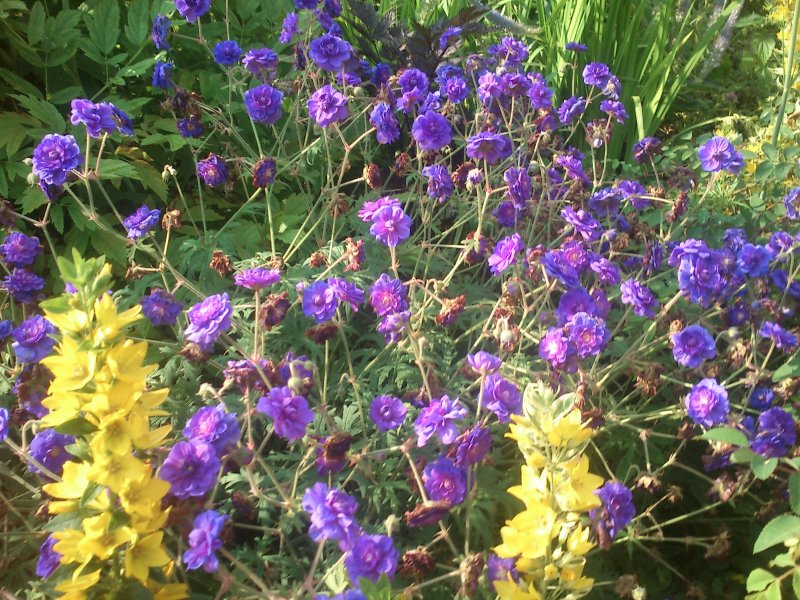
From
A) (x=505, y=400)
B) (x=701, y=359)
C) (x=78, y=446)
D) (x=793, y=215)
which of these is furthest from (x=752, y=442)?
(x=78, y=446)

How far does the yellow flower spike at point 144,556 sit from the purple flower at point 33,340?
67cm

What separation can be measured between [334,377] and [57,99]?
4.96 ft

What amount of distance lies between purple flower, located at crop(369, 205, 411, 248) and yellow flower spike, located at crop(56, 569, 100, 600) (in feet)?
3.09

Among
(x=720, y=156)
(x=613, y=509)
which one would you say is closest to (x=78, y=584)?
(x=613, y=509)

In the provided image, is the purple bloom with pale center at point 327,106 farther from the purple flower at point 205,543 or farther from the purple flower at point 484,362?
the purple flower at point 205,543

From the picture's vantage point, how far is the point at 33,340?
5.31ft

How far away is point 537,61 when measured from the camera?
3.97m

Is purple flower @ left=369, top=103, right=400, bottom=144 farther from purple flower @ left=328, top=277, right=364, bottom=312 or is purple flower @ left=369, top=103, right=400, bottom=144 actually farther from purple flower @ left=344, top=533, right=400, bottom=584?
purple flower @ left=344, top=533, right=400, bottom=584

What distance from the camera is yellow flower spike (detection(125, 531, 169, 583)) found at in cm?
111

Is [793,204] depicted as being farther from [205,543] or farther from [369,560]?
[205,543]

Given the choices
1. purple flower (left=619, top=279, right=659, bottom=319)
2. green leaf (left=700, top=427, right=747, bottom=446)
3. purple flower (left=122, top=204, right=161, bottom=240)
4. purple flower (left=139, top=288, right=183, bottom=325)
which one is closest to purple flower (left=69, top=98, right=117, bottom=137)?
purple flower (left=122, top=204, right=161, bottom=240)

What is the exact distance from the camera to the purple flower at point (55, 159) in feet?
5.71

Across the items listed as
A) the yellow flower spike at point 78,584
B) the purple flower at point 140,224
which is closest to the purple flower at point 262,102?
the purple flower at point 140,224

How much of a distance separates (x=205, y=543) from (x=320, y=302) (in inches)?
25.3
